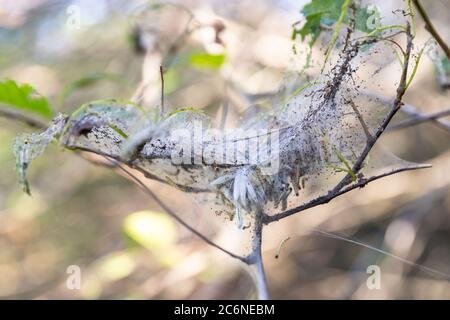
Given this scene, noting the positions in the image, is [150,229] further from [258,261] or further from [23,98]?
[258,261]

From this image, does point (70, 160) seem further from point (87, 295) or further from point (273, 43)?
point (273, 43)

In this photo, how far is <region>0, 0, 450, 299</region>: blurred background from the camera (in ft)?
5.57

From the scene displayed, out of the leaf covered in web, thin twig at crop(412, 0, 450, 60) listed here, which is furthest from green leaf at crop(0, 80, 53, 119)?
thin twig at crop(412, 0, 450, 60)

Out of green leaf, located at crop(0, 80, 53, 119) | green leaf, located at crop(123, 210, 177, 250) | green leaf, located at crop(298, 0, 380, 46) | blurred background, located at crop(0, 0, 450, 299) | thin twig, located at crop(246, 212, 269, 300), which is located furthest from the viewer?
blurred background, located at crop(0, 0, 450, 299)

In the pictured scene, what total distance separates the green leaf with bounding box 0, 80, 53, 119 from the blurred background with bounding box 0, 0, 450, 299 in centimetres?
48

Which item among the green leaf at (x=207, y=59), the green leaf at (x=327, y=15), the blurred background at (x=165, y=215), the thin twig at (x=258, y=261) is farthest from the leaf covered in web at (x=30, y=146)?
the blurred background at (x=165, y=215)

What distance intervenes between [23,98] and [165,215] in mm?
675

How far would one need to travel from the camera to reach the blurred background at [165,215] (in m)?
1.70

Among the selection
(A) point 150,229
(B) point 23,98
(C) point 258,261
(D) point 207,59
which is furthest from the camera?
(A) point 150,229

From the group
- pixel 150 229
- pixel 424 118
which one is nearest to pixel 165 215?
pixel 150 229

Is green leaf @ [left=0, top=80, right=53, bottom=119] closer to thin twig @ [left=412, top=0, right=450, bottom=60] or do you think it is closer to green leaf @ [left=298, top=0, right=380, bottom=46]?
green leaf @ [left=298, top=0, right=380, bottom=46]

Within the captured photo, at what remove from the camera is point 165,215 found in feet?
5.08

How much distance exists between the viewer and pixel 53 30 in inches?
75.2
